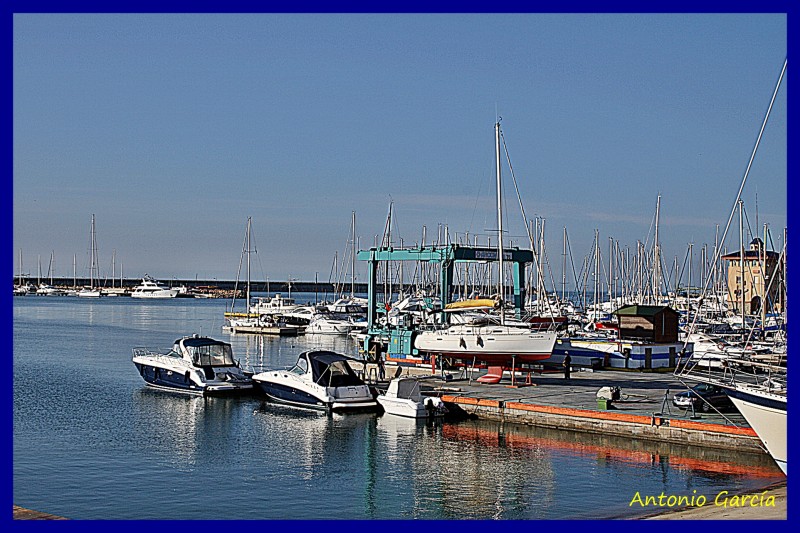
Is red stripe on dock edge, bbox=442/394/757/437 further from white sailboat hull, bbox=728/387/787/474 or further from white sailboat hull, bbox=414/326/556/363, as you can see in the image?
white sailboat hull, bbox=414/326/556/363

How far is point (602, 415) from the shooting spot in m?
27.3

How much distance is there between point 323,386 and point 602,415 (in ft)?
32.1

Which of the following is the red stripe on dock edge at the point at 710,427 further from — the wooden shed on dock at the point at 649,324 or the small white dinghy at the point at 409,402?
the wooden shed on dock at the point at 649,324

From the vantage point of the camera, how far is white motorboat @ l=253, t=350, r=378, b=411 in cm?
3195

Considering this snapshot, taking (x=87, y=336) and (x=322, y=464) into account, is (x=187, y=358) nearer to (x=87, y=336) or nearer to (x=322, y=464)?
(x=322, y=464)

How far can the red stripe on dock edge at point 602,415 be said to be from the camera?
24.5m

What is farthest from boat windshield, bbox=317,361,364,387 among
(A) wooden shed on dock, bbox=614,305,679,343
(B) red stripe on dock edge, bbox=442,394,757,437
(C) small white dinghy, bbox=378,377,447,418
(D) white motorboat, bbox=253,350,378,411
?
(A) wooden shed on dock, bbox=614,305,679,343

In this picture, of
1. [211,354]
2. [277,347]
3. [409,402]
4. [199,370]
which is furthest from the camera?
[277,347]

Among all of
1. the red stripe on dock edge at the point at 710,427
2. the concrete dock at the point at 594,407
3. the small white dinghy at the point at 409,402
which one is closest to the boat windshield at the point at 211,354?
the concrete dock at the point at 594,407

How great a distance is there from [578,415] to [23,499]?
49.2 feet

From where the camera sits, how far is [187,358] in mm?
38250

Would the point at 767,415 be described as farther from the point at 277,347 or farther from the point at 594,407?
the point at 277,347

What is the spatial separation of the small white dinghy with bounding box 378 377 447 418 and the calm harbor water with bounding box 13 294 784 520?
1.52 ft

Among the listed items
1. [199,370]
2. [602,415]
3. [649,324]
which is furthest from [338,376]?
[649,324]
